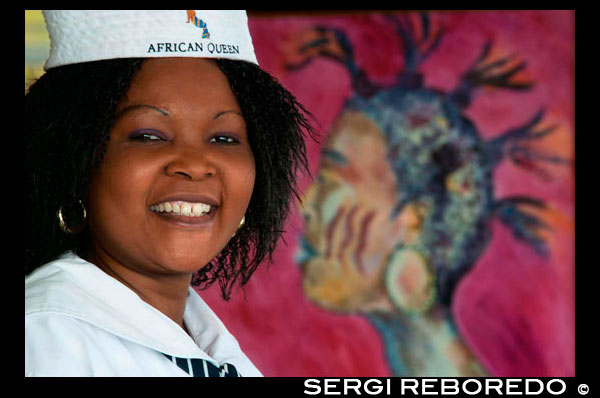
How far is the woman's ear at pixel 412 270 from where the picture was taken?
318 centimetres

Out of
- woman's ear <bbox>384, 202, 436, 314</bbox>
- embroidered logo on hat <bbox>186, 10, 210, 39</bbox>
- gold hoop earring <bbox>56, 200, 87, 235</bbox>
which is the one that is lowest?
gold hoop earring <bbox>56, 200, 87, 235</bbox>

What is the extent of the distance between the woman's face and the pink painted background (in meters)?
1.77

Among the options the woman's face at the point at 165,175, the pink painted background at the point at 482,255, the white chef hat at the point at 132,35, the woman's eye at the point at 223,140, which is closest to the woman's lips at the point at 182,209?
the woman's face at the point at 165,175

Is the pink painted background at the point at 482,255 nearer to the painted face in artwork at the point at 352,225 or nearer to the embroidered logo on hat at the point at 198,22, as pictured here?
the painted face in artwork at the point at 352,225

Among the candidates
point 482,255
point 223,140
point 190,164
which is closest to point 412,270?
point 482,255

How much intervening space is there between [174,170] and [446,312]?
6.89 ft

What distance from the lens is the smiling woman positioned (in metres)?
1.25

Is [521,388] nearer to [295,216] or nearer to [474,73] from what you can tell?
[295,216]

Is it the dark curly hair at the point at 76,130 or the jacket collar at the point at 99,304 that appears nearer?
the jacket collar at the point at 99,304

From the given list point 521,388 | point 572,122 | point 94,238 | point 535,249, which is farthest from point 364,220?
point 94,238

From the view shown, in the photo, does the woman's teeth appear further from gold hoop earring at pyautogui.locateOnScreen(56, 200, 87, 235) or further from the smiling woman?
gold hoop earring at pyautogui.locateOnScreen(56, 200, 87, 235)

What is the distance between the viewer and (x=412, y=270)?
319 centimetres

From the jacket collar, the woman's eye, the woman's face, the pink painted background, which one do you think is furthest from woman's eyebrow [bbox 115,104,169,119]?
the pink painted background

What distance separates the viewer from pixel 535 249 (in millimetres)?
3209
